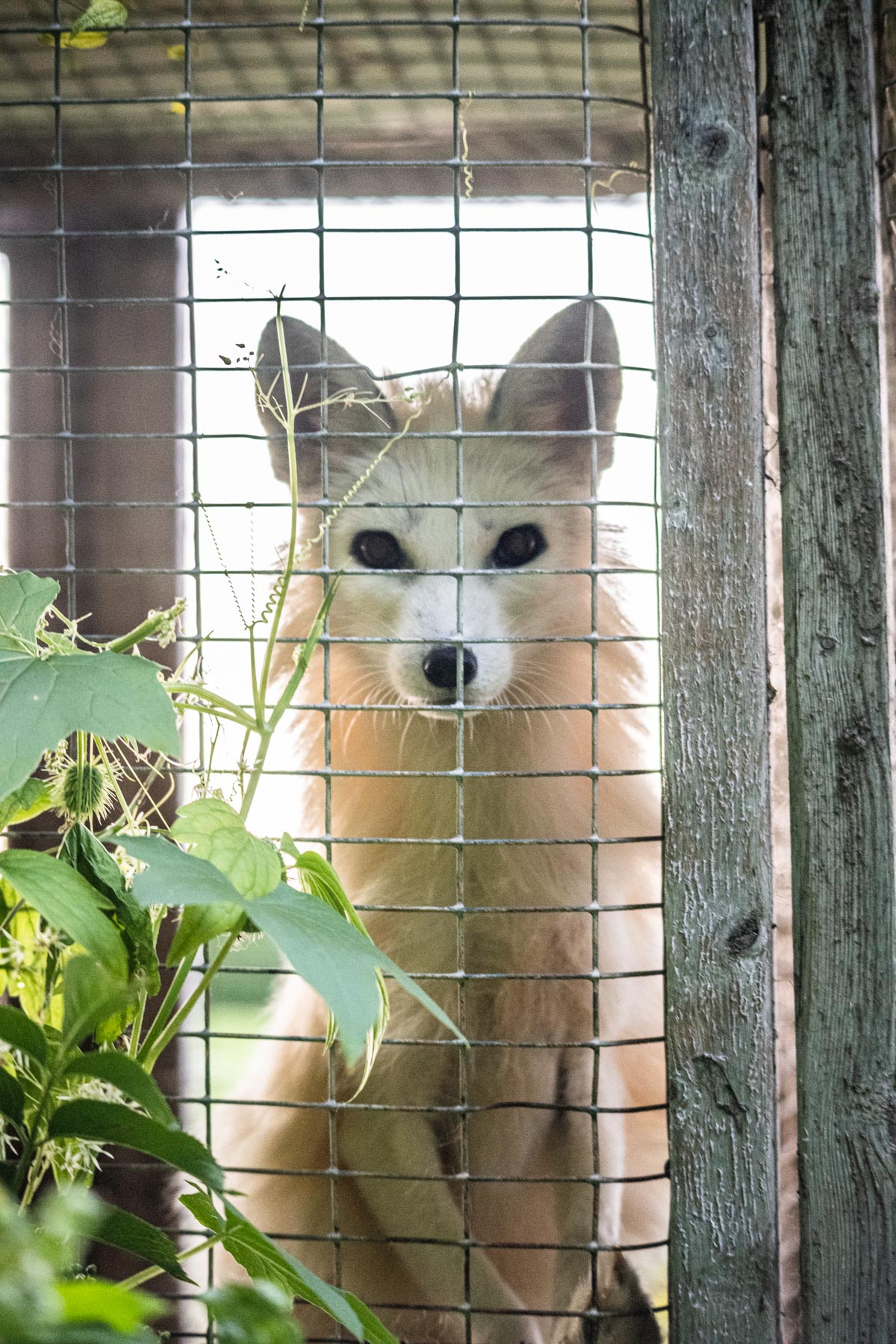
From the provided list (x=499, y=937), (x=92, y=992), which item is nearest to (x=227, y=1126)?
(x=499, y=937)

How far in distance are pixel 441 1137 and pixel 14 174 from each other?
7.53ft

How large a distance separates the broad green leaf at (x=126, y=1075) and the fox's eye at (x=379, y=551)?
1242 mm

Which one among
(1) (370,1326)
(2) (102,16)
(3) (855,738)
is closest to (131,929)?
(1) (370,1326)

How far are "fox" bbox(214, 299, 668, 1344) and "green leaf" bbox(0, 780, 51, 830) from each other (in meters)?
0.68

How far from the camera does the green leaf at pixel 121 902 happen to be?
90 cm

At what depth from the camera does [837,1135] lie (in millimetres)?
1298

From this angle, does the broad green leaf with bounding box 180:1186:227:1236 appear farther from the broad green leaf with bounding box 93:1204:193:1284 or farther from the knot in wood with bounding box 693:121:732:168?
the knot in wood with bounding box 693:121:732:168

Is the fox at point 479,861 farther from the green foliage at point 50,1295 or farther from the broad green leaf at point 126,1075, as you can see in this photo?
the green foliage at point 50,1295

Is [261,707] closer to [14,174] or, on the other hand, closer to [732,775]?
[732,775]

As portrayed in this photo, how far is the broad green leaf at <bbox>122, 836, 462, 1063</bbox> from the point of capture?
0.69 metres

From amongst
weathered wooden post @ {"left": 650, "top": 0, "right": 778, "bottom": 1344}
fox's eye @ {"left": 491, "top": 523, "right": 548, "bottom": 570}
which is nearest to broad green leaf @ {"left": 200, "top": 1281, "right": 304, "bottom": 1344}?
weathered wooden post @ {"left": 650, "top": 0, "right": 778, "bottom": 1344}

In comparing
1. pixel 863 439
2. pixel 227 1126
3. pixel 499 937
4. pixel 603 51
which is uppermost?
pixel 603 51

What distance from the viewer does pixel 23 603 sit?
93 centimetres

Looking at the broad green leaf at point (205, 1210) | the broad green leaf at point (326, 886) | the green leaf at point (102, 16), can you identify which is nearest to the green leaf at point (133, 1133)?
the broad green leaf at point (205, 1210)
